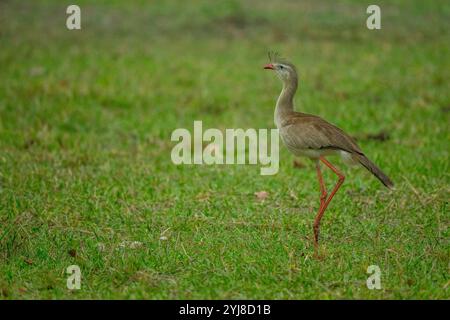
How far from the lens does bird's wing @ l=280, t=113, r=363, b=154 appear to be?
4.79 m

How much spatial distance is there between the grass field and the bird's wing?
24.8 inches

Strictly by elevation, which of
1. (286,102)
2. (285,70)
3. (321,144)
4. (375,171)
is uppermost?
(285,70)

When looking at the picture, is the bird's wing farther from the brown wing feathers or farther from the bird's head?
the bird's head

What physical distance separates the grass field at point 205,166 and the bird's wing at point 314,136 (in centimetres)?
63

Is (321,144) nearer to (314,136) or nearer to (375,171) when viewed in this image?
(314,136)

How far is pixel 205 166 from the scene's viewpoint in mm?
6730

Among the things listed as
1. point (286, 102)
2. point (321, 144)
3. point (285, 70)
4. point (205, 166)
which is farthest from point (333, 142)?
point (205, 166)

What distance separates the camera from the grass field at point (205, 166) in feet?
14.5

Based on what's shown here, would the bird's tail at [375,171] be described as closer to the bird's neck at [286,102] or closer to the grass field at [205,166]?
the grass field at [205,166]

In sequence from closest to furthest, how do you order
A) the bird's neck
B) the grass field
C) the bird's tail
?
the grass field < the bird's tail < the bird's neck

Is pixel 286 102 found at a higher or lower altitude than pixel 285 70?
lower

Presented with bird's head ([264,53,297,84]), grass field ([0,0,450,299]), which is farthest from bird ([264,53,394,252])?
grass field ([0,0,450,299])

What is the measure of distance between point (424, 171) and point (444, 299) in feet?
7.88

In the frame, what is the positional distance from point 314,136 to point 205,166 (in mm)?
2061
